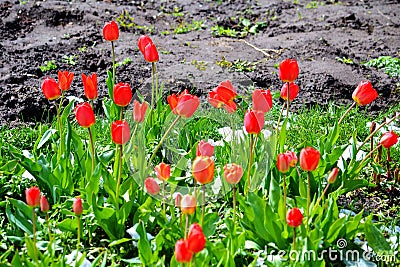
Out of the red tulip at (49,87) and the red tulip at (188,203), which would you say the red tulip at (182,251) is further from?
the red tulip at (49,87)

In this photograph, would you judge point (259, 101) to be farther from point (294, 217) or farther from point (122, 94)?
point (294, 217)

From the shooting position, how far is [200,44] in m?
5.30

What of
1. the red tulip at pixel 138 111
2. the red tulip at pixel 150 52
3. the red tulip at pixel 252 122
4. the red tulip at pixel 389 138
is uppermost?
the red tulip at pixel 150 52

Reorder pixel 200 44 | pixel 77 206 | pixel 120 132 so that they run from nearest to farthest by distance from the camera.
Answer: pixel 77 206
pixel 120 132
pixel 200 44

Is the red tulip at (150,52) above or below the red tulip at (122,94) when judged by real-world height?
above

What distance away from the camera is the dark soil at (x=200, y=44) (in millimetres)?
4363

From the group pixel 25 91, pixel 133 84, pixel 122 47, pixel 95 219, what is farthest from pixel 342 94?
pixel 95 219

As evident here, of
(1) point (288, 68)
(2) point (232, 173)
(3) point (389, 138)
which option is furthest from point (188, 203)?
(3) point (389, 138)

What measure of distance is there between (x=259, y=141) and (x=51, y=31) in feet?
10.1

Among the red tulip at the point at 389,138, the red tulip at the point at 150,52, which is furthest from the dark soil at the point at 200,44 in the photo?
the red tulip at the point at 389,138

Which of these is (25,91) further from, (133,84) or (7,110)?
(133,84)

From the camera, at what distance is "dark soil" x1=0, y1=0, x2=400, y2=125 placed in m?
4.36

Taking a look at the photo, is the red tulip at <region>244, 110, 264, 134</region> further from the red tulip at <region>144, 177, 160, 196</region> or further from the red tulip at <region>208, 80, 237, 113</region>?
the red tulip at <region>144, 177, 160, 196</region>

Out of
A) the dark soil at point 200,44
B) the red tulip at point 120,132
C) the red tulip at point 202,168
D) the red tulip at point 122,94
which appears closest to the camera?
the red tulip at point 202,168
